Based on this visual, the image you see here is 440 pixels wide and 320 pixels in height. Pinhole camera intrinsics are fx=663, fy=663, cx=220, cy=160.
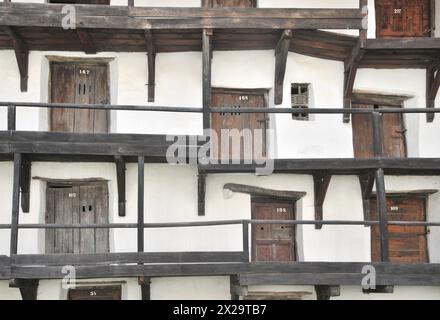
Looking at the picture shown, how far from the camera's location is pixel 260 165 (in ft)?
45.7

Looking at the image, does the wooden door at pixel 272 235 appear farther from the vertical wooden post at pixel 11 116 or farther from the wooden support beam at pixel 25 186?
the vertical wooden post at pixel 11 116

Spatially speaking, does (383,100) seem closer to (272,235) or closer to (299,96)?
(299,96)

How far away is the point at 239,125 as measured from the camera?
15.5 m

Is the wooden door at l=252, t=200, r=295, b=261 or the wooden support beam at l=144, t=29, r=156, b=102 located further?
the wooden door at l=252, t=200, r=295, b=261

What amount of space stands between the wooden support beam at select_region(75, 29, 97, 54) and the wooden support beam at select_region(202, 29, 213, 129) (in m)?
2.59

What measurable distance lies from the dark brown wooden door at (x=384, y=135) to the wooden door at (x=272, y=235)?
2.35 meters

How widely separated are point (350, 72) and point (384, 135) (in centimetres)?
193

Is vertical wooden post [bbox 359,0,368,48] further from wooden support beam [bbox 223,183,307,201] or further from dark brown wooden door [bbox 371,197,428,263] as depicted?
dark brown wooden door [bbox 371,197,428,263]

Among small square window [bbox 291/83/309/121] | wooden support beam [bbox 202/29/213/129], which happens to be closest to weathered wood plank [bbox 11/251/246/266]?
wooden support beam [bbox 202/29/213/129]

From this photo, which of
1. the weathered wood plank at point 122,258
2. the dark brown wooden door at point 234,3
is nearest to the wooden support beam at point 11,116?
the weathered wood plank at point 122,258

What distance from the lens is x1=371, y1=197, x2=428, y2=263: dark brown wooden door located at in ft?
51.8

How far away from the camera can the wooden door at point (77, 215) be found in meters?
14.9
